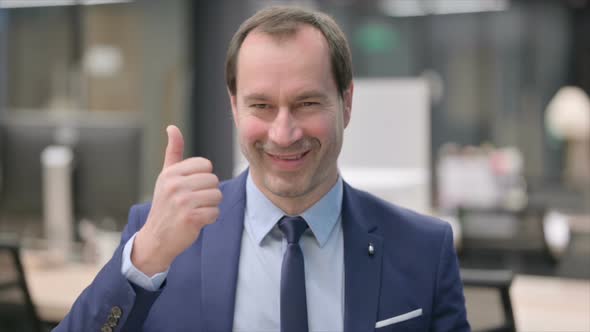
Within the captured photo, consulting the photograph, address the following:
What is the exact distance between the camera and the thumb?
4.04 ft

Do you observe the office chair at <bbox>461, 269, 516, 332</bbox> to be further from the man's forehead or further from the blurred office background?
the man's forehead

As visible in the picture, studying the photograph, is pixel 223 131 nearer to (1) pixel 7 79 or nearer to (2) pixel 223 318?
(1) pixel 7 79

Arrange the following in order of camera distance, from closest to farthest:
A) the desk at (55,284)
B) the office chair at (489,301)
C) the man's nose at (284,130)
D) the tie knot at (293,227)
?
1. the man's nose at (284,130)
2. the tie knot at (293,227)
3. the office chair at (489,301)
4. the desk at (55,284)

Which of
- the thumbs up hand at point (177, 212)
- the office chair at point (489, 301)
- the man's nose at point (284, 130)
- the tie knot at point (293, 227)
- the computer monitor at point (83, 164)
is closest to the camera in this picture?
the thumbs up hand at point (177, 212)

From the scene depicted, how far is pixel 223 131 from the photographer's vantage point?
5.77 m

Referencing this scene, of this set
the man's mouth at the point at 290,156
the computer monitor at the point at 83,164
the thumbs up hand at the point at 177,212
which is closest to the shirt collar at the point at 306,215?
the man's mouth at the point at 290,156

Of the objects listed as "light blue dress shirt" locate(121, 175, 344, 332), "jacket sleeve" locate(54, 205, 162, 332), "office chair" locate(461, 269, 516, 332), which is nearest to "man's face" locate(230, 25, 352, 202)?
"light blue dress shirt" locate(121, 175, 344, 332)

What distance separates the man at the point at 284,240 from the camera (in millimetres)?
1197

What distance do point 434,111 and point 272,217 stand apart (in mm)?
8652

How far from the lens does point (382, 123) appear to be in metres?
3.82

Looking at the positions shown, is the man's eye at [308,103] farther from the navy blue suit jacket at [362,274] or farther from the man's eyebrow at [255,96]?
the navy blue suit jacket at [362,274]

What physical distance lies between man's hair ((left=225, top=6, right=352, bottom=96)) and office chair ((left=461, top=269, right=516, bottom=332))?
846mm

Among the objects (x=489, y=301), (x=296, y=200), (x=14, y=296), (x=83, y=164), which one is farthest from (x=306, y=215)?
(x=83, y=164)

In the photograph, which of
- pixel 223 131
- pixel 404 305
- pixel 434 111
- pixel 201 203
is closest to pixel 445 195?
pixel 223 131
